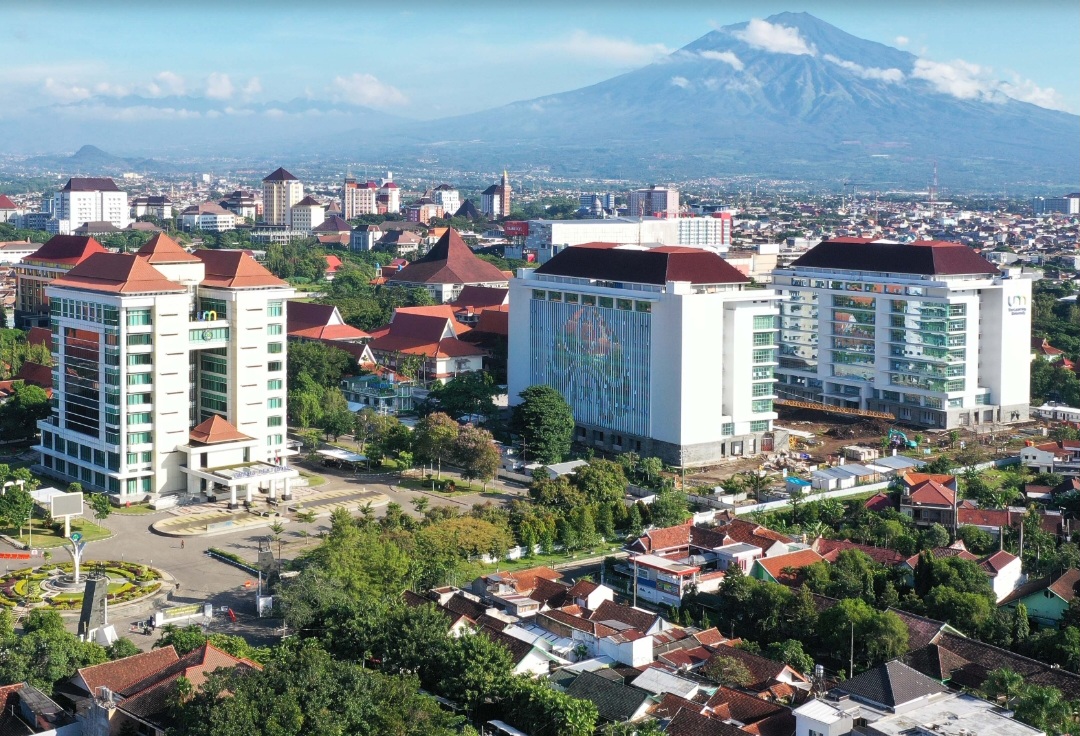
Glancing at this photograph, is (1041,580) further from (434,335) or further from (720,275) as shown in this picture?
(434,335)

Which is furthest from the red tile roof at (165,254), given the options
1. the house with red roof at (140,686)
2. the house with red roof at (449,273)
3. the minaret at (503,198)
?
the minaret at (503,198)

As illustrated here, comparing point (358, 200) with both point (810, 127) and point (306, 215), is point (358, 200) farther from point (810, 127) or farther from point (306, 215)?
point (810, 127)

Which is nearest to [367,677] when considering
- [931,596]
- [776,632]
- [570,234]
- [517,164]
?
[776,632]

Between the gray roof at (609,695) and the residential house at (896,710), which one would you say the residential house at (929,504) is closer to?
the residential house at (896,710)

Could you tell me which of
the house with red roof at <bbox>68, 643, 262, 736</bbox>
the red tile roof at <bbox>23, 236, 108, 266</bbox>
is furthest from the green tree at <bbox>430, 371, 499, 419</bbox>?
the house with red roof at <bbox>68, 643, 262, 736</bbox>

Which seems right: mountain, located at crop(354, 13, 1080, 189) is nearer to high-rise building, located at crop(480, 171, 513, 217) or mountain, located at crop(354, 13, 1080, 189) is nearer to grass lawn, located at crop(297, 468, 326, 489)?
high-rise building, located at crop(480, 171, 513, 217)
